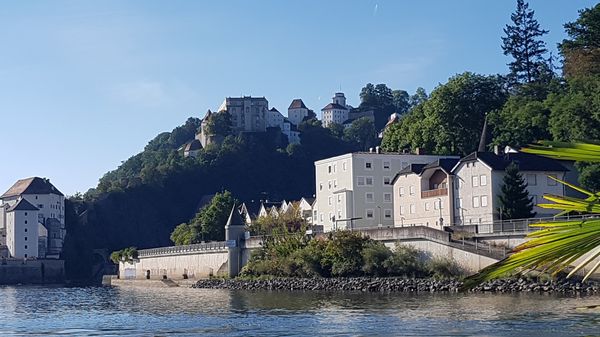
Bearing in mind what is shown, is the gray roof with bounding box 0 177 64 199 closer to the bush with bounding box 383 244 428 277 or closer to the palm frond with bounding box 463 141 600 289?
the bush with bounding box 383 244 428 277

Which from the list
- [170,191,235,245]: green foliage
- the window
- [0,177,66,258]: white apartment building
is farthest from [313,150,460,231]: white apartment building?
[0,177,66,258]: white apartment building

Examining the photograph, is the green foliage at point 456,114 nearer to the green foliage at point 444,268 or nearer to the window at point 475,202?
the window at point 475,202

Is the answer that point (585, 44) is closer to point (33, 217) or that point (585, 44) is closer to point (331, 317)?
point (331, 317)

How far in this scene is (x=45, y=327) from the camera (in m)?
41.4

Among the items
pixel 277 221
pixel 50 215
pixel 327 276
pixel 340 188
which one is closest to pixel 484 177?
pixel 327 276

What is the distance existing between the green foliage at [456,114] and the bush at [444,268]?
119ft

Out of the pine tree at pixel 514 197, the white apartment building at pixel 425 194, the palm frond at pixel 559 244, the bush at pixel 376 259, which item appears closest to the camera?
the palm frond at pixel 559 244

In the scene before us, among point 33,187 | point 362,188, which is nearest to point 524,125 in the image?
point 362,188

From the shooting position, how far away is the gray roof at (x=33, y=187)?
546ft

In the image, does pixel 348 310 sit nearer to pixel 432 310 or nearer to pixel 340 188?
pixel 432 310

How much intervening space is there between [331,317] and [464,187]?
3828 cm

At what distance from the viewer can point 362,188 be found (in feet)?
298

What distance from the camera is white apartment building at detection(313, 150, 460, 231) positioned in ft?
295

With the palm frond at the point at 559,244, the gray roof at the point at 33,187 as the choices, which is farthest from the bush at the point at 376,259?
the gray roof at the point at 33,187
